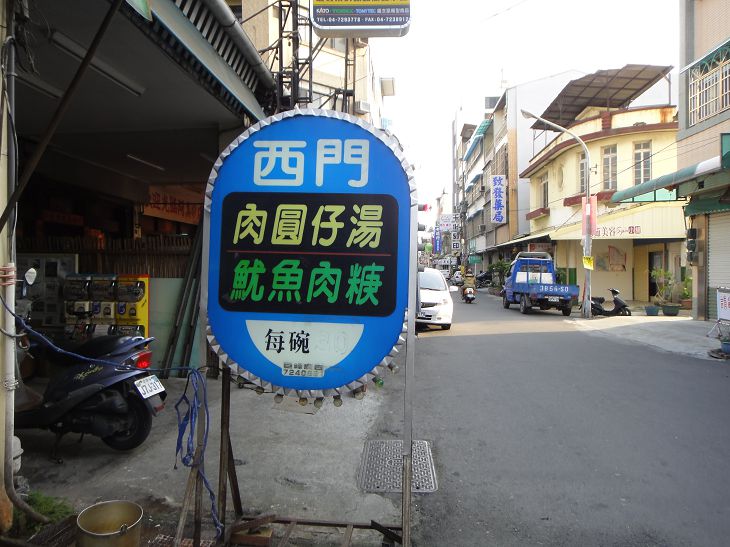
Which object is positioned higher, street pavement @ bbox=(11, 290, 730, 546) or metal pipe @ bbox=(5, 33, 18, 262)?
metal pipe @ bbox=(5, 33, 18, 262)

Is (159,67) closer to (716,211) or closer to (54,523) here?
(54,523)

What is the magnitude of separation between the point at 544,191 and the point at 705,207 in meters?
16.8

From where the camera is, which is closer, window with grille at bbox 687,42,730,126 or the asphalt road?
the asphalt road

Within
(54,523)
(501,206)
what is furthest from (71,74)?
(501,206)

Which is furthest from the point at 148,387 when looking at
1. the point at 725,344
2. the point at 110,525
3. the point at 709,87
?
the point at 709,87

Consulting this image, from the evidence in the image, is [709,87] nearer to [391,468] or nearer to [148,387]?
[391,468]

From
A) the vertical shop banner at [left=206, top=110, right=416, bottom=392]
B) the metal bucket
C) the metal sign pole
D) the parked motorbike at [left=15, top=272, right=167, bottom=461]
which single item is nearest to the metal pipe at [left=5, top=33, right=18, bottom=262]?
the vertical shop banner at [left=206, top=110, right=416, bottom=392]

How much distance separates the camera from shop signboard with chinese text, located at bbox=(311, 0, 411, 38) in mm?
6684

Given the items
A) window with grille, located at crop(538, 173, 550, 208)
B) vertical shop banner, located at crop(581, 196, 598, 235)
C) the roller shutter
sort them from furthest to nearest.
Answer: window with grille, located at crop(538, 173, 550, 208) < vertical shop banner, located at crop(581, 196, 598, 235) < the roller shutter

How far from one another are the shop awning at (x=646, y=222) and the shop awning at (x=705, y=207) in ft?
18.9

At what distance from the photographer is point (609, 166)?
2405 centimetres

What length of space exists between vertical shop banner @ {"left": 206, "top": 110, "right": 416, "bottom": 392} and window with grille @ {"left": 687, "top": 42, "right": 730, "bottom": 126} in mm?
14662

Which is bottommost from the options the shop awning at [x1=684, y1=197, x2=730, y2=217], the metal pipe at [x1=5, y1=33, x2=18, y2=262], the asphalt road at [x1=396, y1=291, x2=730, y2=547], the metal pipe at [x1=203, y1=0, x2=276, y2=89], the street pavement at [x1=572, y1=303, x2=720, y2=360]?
the asphalt road at [x1=396, y1=291, x2=730, y2=547]

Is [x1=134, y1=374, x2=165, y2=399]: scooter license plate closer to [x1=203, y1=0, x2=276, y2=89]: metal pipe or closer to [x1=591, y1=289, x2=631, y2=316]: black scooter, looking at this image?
[x1=203, y1=0, x2=276, y2=89]: metal pipe
